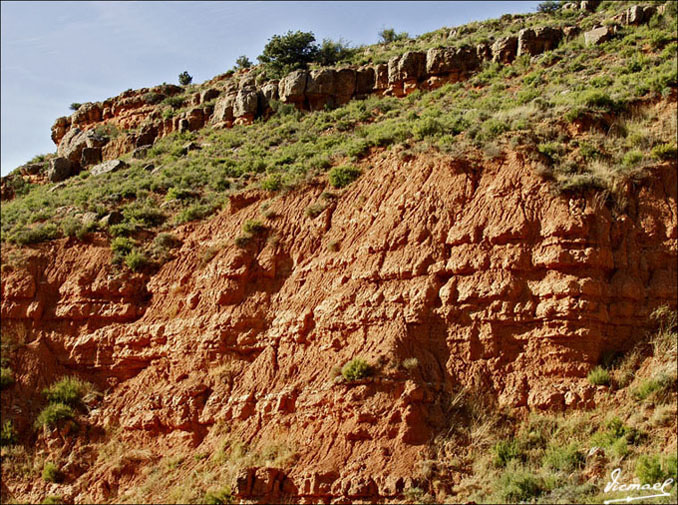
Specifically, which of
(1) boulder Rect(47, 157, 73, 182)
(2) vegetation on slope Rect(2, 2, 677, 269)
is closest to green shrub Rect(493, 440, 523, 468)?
(2) vegetation on slope Rect(2, 2, 677, 269)

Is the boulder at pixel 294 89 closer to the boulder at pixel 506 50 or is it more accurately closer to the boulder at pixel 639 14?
the boulder at pixel 506 50

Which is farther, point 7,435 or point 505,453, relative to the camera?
point 7,435

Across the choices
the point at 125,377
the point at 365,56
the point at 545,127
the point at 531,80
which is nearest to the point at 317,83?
the point at 365,56

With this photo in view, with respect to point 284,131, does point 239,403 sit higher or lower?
lower

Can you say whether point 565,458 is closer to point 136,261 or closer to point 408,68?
point 136,261

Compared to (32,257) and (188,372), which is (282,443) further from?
(32,257)

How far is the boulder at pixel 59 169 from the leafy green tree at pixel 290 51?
1127 cm

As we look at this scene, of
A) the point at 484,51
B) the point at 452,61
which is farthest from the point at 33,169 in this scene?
the point at 484,51

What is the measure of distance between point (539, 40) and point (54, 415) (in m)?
23.8

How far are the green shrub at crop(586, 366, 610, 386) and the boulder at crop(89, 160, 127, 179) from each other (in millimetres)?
23183

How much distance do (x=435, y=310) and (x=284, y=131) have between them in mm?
15375

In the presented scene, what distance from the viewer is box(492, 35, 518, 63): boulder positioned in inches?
1120

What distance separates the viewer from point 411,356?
45.6ft

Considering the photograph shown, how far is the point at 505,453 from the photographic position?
1222 centimetres
